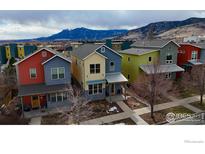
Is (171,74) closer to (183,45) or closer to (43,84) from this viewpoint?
(183,45)

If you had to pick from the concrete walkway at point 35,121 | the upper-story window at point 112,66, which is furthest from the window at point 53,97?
the upper-story window at point 112,66

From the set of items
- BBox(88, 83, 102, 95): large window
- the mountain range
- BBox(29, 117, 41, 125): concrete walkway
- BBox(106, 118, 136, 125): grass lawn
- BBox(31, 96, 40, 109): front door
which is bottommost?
BBox(106, 118, 136, 125): grass lawn

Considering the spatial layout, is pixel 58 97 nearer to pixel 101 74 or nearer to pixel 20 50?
pixel 101 74

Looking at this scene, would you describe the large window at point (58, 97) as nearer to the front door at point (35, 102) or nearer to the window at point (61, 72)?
the front door at point (35, 102)

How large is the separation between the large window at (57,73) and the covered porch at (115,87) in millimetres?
3579

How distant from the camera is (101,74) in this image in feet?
43.8

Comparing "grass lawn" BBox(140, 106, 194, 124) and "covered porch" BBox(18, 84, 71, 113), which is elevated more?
"covered porch" BBox(18, 84, 71, 113)

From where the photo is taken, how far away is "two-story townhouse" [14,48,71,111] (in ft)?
38.2

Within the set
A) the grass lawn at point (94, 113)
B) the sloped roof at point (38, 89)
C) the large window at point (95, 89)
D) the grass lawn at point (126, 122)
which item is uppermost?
the sloped roof at point (38, 89)

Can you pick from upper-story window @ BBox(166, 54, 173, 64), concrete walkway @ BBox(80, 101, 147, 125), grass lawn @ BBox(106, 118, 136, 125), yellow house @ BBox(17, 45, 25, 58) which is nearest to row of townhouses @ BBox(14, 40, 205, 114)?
upper-story window @ BBox(166, 54, 173, 64)

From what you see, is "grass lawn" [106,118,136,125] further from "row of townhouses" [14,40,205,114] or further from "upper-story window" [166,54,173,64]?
"upper-story window" [166,54,173,64]

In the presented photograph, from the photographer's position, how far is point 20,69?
38.5 feet

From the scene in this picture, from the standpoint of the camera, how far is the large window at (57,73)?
39.8 feet

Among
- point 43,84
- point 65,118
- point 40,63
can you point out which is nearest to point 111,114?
point 65,118
